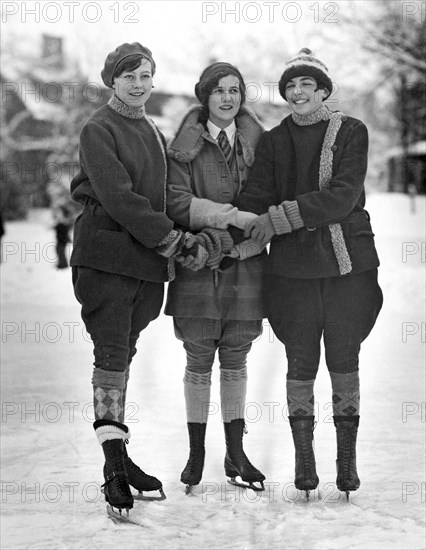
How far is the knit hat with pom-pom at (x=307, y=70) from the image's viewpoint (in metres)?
3.58

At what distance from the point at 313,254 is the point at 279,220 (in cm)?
20

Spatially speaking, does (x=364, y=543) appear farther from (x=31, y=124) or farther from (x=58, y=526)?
(x=31, y=124)

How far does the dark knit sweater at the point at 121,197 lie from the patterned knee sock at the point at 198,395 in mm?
461

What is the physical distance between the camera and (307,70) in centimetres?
358

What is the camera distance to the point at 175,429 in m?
4.86

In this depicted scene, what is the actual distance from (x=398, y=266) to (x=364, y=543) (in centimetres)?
1194

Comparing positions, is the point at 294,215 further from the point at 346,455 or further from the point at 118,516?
the point at 118,516

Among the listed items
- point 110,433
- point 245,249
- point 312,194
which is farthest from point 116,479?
point 312,194

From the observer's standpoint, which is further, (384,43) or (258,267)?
(384,43)

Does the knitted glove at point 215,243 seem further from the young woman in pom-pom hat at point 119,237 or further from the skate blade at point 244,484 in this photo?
the skate blade at point 244,484

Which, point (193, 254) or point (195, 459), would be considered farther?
point (195, 459)

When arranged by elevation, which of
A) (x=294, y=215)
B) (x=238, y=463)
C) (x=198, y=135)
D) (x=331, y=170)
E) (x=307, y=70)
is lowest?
(x=238, y=463)

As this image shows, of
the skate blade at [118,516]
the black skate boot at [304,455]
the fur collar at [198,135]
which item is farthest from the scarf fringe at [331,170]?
the skate blade at [118,516]

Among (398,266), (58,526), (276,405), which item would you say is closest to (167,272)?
(58,526)
